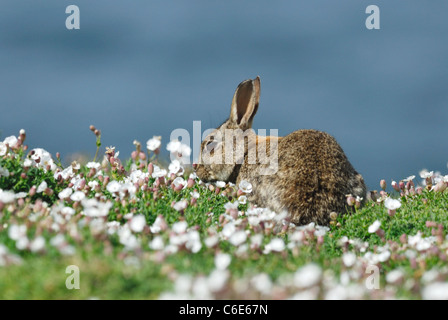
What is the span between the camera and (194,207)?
782cm

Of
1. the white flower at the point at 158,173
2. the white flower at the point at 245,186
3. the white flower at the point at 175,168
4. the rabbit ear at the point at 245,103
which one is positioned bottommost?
the white flower at the point at 245,186

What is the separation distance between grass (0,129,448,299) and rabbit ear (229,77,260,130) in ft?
7.93

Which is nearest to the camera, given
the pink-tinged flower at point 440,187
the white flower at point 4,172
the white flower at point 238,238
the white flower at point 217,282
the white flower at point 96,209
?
the white flower at point 217,282

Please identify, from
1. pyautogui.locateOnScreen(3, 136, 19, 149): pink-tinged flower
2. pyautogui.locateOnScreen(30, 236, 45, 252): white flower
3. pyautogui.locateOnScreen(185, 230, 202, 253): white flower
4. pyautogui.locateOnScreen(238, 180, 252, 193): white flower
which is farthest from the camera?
pyautogui.locateOnScreen(3, 136, 19, 149): pink-tinged flower

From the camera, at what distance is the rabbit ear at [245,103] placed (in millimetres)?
9953

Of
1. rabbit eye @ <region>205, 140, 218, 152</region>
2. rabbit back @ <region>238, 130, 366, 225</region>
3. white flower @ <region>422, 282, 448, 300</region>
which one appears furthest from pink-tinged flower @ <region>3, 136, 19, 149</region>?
white flower @ <region>422, 282, 448, 300</region>

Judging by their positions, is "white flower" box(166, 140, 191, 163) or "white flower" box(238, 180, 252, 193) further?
"white flower" box(166, 140, 191, 163)

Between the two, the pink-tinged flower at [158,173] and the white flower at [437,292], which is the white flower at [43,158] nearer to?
the pink-tinged flower at [158,173]

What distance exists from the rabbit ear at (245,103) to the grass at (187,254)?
2.42 meters

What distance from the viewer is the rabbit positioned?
8.48 metres

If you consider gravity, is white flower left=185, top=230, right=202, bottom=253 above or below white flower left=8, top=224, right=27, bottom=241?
below

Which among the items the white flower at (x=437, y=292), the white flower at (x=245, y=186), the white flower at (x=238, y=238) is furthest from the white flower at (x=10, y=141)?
the white flower at (x=437, y=292)

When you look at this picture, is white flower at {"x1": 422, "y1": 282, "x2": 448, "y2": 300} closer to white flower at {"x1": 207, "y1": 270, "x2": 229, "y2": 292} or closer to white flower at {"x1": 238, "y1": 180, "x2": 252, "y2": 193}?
white flower at {"x1": 207, "y1": 270, "x2": 229, "y2": 292}
